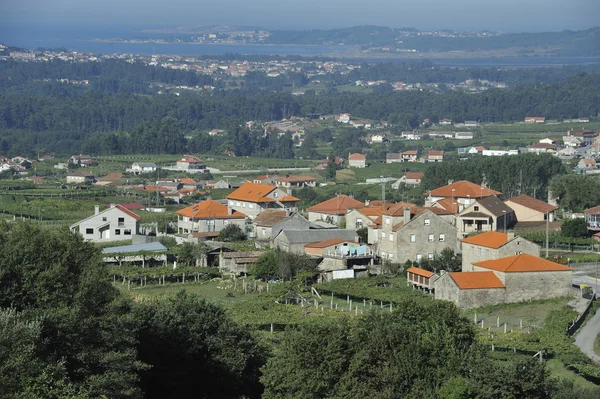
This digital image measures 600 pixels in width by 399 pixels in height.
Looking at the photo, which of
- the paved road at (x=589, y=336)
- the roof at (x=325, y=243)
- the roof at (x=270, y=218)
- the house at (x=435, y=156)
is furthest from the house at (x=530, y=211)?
the house at (x=435, y=156)

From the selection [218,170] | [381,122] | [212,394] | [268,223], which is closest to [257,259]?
[268,223]

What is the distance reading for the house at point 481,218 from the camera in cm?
3594

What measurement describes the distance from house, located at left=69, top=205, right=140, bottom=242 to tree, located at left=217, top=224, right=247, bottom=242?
111 inches

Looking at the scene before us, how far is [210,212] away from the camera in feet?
129

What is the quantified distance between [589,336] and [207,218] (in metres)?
18.1

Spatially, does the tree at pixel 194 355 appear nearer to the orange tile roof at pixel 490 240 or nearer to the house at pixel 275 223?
the orange tile roof at pixel 490 240

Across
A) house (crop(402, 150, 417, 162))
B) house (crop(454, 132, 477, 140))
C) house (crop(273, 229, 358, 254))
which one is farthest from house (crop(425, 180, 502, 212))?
house (crop(454, 132, 477, 140))

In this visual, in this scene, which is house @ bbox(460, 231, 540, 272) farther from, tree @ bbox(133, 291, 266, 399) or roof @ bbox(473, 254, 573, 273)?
tree @ bbox(133, 291, 266, 399)

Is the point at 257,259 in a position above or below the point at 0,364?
below

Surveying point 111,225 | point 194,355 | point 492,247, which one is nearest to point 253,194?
point 111,225

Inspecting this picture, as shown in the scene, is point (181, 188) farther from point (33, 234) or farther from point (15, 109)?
point (15, 109)

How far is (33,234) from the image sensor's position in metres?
18.8

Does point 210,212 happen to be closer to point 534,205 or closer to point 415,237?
point 415,237

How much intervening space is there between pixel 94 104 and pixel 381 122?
27885 mm
